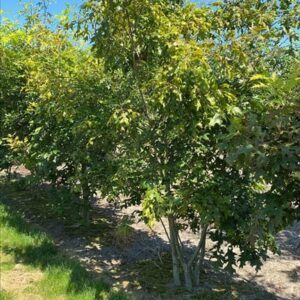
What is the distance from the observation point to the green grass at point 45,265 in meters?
4.87

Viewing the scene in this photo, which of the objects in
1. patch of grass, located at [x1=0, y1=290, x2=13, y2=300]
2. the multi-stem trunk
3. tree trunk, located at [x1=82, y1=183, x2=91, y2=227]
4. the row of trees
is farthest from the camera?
tree trunk, located at [x1=82, y1=183, x2=91, y2=227]

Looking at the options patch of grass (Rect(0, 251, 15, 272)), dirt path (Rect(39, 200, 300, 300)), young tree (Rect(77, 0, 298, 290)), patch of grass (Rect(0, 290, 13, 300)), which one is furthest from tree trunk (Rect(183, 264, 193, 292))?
patch of grass (Rect(0, 251, 15, 272))

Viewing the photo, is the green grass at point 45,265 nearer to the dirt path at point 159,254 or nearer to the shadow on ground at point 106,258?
the shadow on ground at point 106,258

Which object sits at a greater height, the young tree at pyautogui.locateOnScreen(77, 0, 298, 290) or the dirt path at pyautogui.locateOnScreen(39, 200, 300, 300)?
the young tree at pyautogui.locateOnScreen(77, 0, 298, 290)

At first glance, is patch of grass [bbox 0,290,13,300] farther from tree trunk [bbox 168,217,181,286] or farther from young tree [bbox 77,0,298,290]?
tree trunk [bbox 168,217,181,286]

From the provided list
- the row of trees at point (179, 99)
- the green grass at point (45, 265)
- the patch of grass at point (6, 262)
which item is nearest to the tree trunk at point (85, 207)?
the green grass at point (45, 265)

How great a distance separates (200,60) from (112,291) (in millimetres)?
2641

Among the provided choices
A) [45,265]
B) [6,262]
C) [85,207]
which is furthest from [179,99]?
[85,207]

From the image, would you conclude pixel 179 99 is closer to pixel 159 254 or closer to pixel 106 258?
pixel 159 254

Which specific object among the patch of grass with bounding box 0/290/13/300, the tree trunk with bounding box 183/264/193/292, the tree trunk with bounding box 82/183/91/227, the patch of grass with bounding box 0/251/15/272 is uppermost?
the tree trunk with bounding box 82/183/91/227

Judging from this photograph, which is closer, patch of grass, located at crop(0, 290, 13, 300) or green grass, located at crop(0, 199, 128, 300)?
patch of grass, located at crop(0, 290, 13, 300)

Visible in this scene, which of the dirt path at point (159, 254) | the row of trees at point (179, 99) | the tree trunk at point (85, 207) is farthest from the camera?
the tree trunk at point (85, 207)

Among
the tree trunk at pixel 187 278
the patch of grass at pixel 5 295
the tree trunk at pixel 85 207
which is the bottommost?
the patch of grass at pixel 5 295

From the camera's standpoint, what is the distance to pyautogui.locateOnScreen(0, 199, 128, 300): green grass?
4867 millimetres
